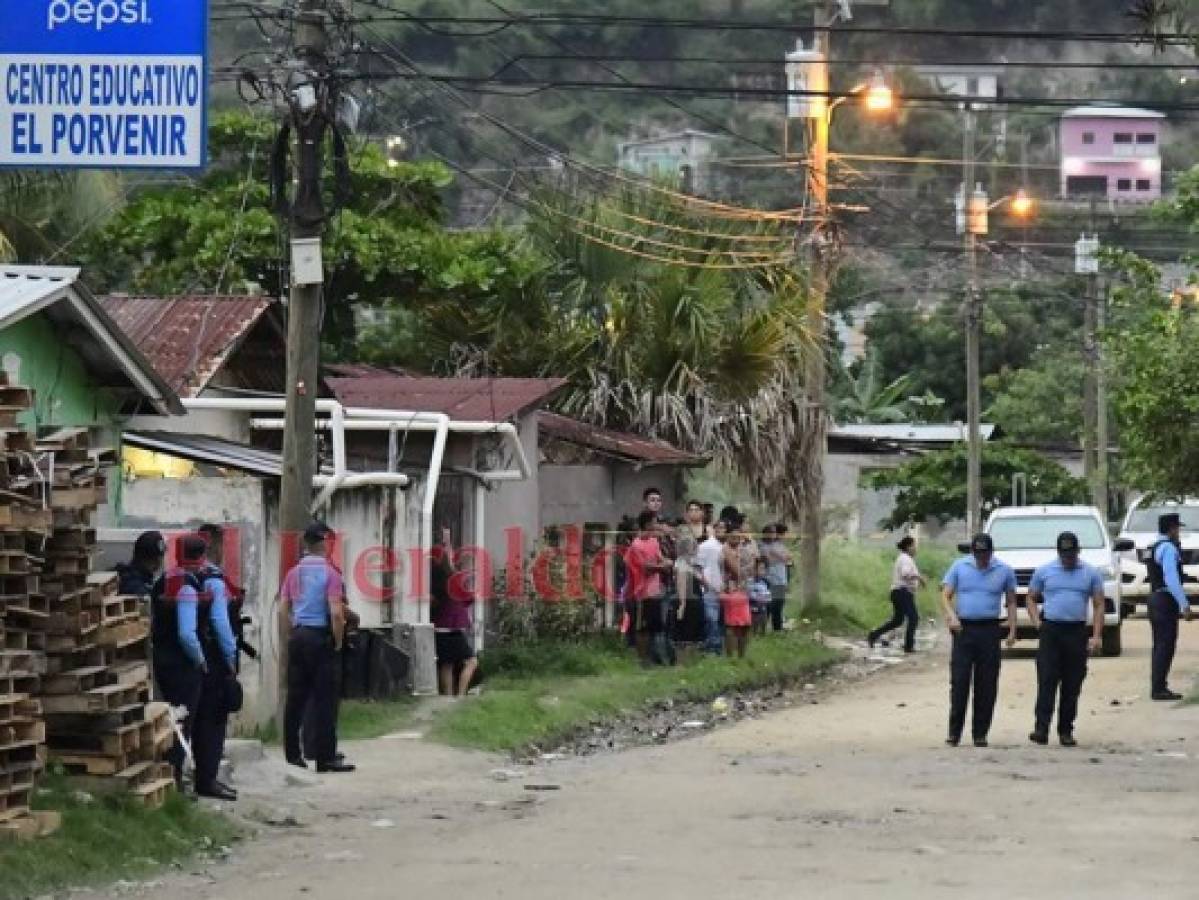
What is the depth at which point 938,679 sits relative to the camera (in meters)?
31.5

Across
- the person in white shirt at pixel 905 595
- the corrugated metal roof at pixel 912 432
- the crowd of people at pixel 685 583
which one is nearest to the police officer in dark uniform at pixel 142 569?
the crowd of people at pixel 685 583

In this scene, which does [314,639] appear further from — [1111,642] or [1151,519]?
[1151,519]

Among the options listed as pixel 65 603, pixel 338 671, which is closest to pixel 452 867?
pixel 65 603

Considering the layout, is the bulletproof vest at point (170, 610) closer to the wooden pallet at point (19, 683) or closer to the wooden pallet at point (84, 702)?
the wooden pallet at point (84, 702)

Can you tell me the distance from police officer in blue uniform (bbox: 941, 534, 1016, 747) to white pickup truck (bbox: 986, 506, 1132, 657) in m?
11.8

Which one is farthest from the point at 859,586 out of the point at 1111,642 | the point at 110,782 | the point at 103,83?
the point at 103,83

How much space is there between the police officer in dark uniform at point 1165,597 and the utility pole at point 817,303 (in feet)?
35.1

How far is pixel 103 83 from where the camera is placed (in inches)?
542

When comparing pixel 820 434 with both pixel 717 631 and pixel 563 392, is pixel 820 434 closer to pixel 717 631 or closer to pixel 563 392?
pixel 563 392

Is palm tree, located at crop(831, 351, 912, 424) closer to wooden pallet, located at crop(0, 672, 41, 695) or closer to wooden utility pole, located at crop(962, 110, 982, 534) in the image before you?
wooden utility pole, located at crop(962, 110, 982, 534)

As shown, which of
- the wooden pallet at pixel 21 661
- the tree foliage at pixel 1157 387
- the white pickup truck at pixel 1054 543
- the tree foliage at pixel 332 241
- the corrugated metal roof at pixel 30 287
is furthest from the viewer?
the tree foliage at pixel 332 241

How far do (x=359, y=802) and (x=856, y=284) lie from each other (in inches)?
2139

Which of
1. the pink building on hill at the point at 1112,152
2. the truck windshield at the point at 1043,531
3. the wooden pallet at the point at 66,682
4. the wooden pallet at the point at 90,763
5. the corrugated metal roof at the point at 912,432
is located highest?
the pink building on hill at the point at 1112,152

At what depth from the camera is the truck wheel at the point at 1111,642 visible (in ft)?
113
